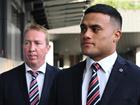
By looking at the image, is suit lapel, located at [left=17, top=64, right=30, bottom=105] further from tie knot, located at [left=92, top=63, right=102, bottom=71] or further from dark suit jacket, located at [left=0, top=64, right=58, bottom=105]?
tie knot, located at [left=92, top=63, right=102, bottom=71]

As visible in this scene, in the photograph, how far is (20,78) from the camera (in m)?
3.86

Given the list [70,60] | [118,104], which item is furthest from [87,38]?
[70,60]

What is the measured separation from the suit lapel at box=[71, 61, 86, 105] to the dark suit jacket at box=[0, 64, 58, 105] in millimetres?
921

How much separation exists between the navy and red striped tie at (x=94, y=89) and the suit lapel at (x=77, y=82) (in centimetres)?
7

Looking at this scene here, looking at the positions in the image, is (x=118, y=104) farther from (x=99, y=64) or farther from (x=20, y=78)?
(x=20, y=78)

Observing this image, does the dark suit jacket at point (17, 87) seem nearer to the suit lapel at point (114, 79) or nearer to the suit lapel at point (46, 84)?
the suit lapel at point (46, 84)

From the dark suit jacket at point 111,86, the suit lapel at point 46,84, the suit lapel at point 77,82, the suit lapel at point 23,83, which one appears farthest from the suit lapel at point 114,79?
the suit lapel at point 23,83

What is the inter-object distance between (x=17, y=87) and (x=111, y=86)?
133 centimetres

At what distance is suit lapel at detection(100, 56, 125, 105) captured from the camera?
262cm

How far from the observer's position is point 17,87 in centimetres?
383

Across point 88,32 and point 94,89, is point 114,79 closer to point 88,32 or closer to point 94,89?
point 94,89

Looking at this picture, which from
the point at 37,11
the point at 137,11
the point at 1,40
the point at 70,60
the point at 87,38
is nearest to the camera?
the point at 87,38

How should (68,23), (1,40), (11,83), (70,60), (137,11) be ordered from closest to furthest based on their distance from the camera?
(11,83)
(1,40)
(68,23)
(137,11)
(70,60)

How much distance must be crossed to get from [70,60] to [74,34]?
57.3 ft
